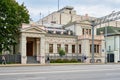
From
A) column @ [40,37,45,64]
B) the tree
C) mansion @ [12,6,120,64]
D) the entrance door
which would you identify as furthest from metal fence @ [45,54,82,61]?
the tree

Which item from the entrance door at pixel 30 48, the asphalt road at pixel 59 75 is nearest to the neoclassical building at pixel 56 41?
the entrance door at pixel 30 48

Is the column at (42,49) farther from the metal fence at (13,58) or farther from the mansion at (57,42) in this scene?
the metal fence at (13,58)

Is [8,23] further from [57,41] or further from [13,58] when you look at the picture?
[57,41]

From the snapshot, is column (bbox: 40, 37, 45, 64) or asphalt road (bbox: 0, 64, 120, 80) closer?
asphalt road (bbox: 0, 64, 120, 80)

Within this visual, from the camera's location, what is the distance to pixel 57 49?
63.4m

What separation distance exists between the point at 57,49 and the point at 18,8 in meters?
12.8

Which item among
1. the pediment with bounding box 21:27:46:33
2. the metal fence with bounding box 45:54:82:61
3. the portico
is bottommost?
the metal fence with bounding box 45:54:82:61

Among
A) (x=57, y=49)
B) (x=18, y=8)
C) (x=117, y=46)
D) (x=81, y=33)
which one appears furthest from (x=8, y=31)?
(x=117, y=46)

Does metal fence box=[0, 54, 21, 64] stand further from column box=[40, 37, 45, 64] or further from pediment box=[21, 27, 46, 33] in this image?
pediment box=[21, 27, 46, 33]

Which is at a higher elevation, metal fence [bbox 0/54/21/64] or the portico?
the portico

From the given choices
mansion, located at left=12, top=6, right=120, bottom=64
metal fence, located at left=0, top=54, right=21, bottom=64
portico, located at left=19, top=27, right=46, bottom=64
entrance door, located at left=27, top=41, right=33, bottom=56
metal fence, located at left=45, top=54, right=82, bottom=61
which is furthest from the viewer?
entrance door, located at left=27, top=41, right=33, bottom=56

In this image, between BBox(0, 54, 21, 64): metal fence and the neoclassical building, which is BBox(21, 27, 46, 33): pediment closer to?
the neoclassical building

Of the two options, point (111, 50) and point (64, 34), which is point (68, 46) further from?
point (111, 50)

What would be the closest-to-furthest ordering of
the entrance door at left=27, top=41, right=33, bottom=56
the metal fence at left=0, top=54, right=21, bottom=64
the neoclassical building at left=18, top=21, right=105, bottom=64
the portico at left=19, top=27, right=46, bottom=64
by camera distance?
the metal fence at left=0, top=54, right=21, bottom=64
the portico at left=19, top=27, right=46, bottom=64
the neoclassical building at left=18, top=21, right=105, bottom=64
the entrance door at left=27, top=41, right=33, bottom=56
